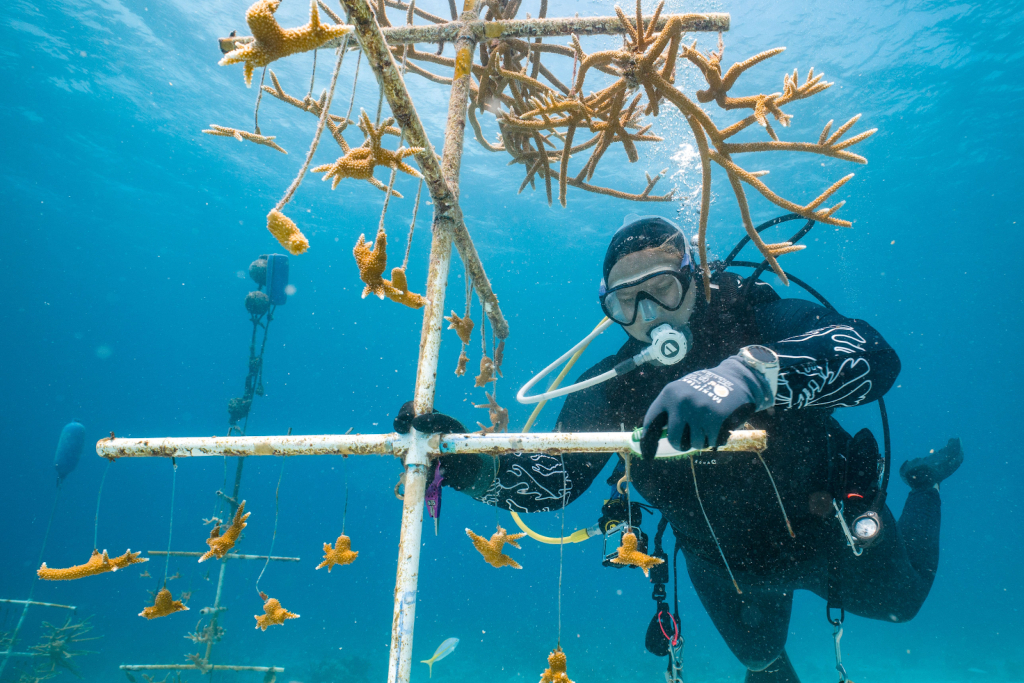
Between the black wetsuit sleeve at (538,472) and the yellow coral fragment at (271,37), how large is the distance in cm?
216

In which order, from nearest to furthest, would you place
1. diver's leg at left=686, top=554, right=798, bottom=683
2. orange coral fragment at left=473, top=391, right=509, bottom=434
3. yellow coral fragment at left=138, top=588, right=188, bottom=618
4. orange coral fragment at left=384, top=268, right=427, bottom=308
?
orange coral fragment at left=384, top=268, right=427, bottom=308 < yellow coral fragment at left=138, top=588, right=188, bottom=618 < diver's leg at left=686, top=554, right=798, bottom=683 < orange coral fragment at left=473, top=391, right=509, bottom=434

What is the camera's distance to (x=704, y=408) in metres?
1.71

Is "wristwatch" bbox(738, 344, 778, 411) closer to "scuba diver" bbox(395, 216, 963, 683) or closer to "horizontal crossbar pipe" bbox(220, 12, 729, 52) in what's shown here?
"scuba diver" bbox(395, 216, 963, 683)

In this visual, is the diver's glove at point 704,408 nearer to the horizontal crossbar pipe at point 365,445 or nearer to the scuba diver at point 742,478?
the horizontal crossbar pipe at point 365,445

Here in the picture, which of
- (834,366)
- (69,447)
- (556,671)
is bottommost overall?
(556,671)

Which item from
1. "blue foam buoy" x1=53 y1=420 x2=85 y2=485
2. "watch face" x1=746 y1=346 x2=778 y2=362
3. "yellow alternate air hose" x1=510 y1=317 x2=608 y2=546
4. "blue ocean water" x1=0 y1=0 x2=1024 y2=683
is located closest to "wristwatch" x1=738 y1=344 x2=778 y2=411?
"watch face" x1=746 y1=346 x2=778 y2=362

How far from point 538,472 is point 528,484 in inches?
4.5

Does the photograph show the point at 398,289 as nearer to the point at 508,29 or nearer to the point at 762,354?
the point at 762,354

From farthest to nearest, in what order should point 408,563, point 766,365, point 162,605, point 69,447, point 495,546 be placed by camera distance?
1. point 69,447
2. point 495,546
3. point 162,605
4. point 408,563
5. point 766,365

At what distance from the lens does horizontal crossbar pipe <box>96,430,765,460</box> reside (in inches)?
83.0

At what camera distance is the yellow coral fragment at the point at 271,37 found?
1105 mm

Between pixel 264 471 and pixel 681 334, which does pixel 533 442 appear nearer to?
pixel 681 334

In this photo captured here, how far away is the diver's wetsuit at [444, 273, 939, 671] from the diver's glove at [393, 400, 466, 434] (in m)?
0.59

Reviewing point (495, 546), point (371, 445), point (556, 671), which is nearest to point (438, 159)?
point (371, 445)
